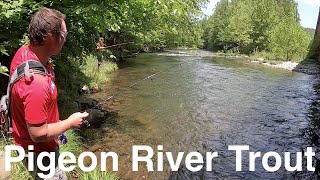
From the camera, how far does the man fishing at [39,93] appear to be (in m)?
2.32

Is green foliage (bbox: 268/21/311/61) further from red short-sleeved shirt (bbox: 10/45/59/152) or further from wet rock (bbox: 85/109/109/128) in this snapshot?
red short-sleeved shirt (bbox: 10/45/59/152)

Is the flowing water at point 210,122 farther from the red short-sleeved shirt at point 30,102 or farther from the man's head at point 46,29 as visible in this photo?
the man's head at point 46,29

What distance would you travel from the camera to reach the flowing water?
804 cm

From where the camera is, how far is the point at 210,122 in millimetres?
11609

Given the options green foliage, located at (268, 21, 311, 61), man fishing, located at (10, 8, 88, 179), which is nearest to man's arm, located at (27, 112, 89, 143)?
man fishing, located at (10, 8, 88, 179)

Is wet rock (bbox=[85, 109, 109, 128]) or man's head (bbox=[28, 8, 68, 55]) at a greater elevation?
man's head (bbox=[28, 8, 68, 55])

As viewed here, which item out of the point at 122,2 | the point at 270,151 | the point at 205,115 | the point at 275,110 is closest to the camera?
the point at 122,2

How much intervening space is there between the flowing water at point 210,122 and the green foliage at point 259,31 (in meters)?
21.5

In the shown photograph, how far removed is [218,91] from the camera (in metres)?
17.5

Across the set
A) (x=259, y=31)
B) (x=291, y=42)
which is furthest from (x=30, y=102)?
(x=259, y=31)

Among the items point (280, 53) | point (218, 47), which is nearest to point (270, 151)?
point (280, 53)

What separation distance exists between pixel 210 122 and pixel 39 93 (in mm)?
9718

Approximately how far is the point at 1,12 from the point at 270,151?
24.2ft

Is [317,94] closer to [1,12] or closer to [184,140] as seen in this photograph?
[184,140]
